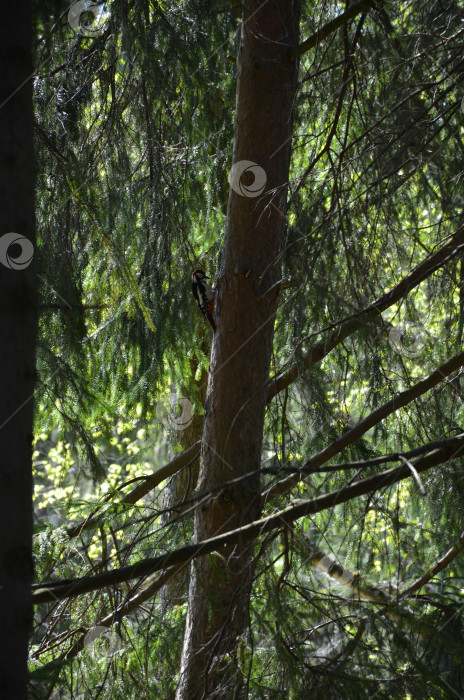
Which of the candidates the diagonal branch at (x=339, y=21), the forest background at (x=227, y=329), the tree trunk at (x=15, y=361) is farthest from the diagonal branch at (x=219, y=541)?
the diagonal branch at (x=339, y=21)

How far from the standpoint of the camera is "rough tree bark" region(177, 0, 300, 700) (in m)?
2.72

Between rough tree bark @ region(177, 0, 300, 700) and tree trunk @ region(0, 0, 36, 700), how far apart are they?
111 centimetres

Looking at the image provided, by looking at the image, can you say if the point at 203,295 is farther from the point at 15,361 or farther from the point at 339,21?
the point at 15,361

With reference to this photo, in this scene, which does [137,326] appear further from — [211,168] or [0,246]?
[0,246]

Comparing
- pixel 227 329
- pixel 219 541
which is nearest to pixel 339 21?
pixel 227 329

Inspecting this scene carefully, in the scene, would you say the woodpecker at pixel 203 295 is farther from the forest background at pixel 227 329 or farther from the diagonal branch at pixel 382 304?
the diagonal branch at pixel 382 304

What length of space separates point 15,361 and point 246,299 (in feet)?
4.86

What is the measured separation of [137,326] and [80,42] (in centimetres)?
144

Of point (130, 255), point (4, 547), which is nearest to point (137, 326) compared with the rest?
point (130, 255)

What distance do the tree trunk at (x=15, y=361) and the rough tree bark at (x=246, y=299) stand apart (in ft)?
3.65

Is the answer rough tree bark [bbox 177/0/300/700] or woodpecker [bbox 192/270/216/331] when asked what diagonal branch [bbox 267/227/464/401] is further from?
woodpecker [bbox 192/270/216/331]

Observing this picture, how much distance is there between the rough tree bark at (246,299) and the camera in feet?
8.93

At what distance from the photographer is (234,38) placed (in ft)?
13.1

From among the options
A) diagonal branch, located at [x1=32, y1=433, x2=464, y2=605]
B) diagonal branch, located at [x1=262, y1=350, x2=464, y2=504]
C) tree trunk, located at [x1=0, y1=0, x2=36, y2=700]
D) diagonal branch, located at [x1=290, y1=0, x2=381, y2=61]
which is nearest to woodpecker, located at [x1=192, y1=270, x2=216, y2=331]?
diagonal branch, located at [x1=262, y1=350, x2=464, y2=504]
